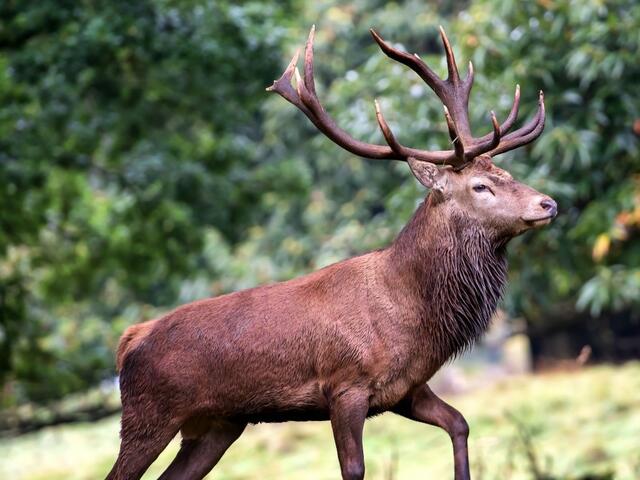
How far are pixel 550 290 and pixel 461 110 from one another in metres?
7.92

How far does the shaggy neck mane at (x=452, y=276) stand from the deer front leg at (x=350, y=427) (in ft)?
1.45

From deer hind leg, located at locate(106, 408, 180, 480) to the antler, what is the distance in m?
1.61

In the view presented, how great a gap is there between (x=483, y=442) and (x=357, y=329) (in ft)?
24.9

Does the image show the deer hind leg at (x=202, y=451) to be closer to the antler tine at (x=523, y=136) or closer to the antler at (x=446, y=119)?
the antler at (x=446, y=119)

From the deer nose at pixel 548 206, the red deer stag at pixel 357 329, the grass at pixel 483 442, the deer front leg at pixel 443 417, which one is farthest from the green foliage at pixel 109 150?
the deer nose at pixel 548 206

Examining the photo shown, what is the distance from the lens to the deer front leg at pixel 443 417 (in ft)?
18.5

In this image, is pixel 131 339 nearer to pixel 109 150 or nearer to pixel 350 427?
pixel 350 427

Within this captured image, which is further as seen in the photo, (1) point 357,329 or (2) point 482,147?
(2) point 482,147

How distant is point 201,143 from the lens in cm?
1259

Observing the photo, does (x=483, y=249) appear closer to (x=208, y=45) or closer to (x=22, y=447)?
(x=208, y=45)

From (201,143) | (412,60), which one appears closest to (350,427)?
(412,60)

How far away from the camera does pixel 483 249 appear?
5.73 metres

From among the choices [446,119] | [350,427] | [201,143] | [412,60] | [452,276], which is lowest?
[201,143]

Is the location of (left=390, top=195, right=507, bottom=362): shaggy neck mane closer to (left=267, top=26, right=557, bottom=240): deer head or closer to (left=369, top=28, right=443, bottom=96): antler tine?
(left=267, top=26, right=557, bottom=240): deer head
